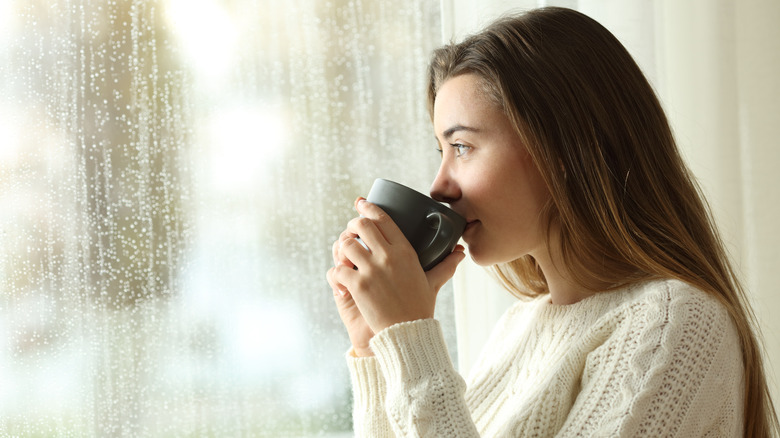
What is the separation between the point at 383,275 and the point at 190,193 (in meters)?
0.52

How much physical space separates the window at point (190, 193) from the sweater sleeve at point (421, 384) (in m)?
0.49

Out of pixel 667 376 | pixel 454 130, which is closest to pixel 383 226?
pixel 454 130

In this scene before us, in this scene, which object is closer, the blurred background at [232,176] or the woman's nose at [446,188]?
the woman's nose at [446,188]

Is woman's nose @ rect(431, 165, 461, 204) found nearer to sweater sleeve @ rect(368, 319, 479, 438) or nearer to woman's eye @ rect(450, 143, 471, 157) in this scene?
woman's eye @ rect(450, 143, 471, 157)

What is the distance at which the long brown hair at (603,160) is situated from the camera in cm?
86

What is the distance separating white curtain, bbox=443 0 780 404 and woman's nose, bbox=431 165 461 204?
0.40m

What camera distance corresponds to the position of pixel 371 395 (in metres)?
1.01

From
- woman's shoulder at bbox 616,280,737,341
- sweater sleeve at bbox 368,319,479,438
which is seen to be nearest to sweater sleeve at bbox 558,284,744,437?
woman's shoulder at bbox 616,280,737,341

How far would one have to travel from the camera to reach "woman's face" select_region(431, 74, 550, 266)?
89 cm

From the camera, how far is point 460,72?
94 cm

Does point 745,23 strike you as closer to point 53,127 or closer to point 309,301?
point 309,301

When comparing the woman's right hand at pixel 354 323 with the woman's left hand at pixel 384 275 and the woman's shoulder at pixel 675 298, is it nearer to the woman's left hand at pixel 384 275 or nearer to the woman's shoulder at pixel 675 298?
the woman's left hand at pixel 384 275

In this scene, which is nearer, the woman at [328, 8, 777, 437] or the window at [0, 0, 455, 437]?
the woman at [328, 8, 777, 437]

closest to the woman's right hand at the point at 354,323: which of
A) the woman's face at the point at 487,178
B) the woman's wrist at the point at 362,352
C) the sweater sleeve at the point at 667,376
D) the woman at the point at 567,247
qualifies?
the woman's wrist at the point at 362,352
